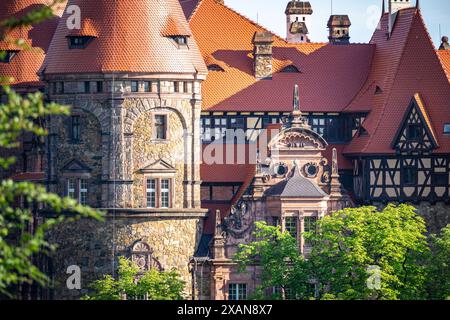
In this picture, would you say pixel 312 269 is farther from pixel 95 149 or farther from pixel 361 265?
pixel 95 149

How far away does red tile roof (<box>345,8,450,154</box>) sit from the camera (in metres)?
97.2

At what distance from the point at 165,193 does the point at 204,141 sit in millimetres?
5770

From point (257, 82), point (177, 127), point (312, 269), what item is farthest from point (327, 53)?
point (312, 269)

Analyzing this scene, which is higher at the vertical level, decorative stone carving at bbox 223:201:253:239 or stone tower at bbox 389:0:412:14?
stone tower at bbox 389:0:412:14

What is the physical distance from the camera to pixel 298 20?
146 meters

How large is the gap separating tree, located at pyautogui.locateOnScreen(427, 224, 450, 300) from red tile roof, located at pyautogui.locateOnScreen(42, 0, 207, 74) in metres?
14.7

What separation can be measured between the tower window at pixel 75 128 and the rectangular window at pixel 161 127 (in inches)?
146

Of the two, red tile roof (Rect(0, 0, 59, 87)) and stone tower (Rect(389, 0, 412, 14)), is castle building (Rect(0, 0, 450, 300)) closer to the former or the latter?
red tile roof (Rect(0, 0, 59, 87))

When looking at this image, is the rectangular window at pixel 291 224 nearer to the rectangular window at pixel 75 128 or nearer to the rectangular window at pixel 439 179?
the rectangular window at pixel 439 179

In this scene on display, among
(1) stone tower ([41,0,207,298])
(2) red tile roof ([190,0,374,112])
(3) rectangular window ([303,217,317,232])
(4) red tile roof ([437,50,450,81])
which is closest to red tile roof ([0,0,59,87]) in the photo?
(1) stone tower ([41,0,207,298])

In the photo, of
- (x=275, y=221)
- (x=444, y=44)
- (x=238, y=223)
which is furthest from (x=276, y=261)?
(x=444, y=44)

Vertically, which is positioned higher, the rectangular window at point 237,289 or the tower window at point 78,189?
the tower window at point 78,189

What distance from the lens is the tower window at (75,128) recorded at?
307 feet

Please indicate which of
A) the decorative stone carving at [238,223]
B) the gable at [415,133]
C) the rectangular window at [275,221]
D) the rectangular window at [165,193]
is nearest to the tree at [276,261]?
the decorative stone carving at [238,223]
